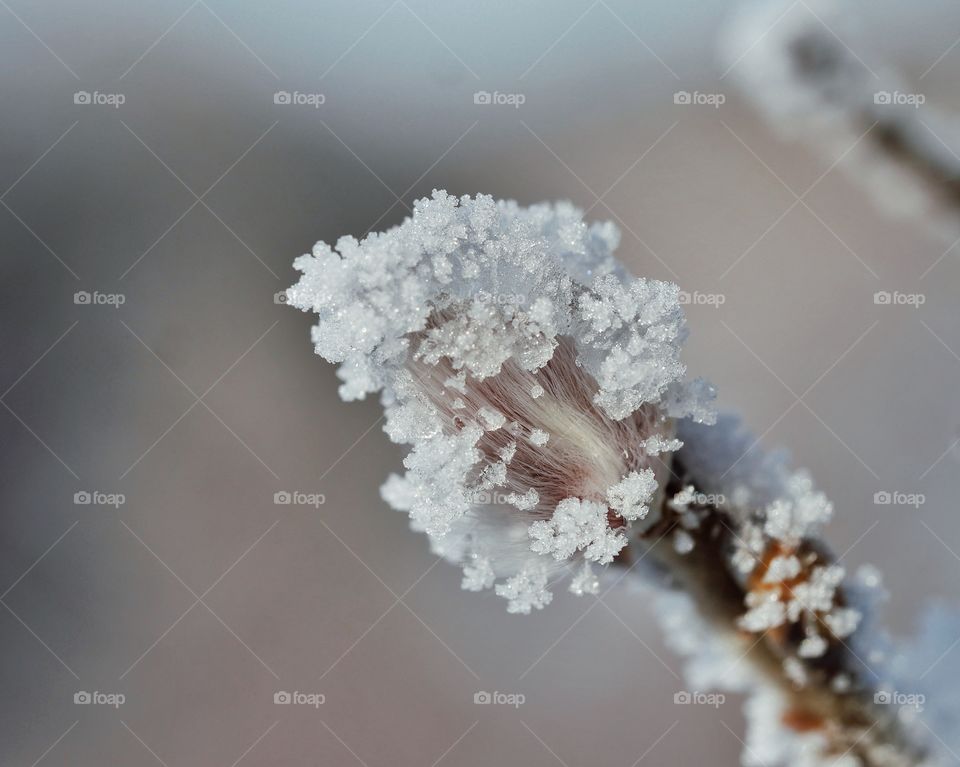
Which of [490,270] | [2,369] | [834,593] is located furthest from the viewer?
[2,369]

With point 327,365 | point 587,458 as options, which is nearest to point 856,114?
point 587,458

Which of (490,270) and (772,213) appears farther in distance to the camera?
(772,213)

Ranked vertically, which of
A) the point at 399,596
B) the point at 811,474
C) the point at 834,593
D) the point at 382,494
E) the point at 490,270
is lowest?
the point at 399,596

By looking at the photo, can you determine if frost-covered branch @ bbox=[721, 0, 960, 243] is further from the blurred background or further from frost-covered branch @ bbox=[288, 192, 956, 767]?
frost-covered branch @ bbox=[288, 192, 956, 767]

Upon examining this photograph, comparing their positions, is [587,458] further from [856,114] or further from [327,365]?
[856,114]

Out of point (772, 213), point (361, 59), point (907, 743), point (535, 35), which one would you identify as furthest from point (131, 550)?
point (907, 743)

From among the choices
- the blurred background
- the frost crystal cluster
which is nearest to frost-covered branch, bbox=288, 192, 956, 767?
the frost crystal cluster

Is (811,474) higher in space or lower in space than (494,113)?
lower

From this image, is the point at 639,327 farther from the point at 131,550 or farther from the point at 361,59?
the point at 131,550
